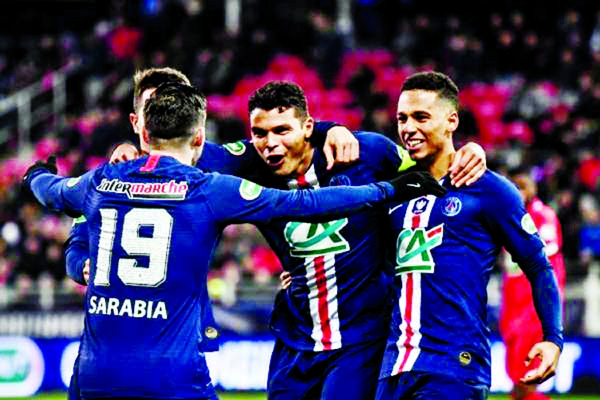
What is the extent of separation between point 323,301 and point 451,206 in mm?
857

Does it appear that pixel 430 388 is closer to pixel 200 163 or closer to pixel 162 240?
pixel 162 240

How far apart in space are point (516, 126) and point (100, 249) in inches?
573

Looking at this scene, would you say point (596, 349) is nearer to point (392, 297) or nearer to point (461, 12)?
point (392, 297)

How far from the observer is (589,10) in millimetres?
21672

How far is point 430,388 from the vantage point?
546cm

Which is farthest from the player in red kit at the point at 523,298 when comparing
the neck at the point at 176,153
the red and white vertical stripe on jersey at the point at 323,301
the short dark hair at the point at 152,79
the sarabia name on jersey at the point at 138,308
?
the sarabia name on jersey at the point at 138,308

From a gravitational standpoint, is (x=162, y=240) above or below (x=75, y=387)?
above

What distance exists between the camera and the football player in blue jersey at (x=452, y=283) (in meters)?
5.51

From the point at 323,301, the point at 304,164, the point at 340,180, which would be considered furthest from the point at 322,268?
the point at 304,164

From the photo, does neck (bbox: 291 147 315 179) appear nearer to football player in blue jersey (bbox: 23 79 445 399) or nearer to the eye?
the eye

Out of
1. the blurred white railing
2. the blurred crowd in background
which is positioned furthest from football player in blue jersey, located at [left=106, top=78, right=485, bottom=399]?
the blurred white railing

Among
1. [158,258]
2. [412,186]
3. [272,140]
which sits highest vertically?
[272,140]

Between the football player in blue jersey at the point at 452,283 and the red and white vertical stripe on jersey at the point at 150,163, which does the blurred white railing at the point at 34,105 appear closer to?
the football player in blue jersey at the point at 452,283

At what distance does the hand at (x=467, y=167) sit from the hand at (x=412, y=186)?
1.78 ft
